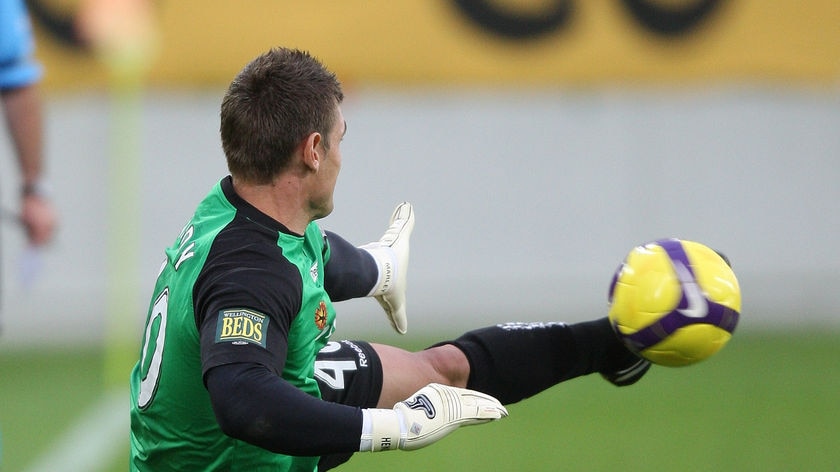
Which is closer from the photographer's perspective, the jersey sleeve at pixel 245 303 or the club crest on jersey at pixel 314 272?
the jersey sleeve at pixel 245 303

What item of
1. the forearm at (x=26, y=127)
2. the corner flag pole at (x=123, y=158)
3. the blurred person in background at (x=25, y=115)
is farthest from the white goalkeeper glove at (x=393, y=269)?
the corner flag pole at (x=123, y=158)

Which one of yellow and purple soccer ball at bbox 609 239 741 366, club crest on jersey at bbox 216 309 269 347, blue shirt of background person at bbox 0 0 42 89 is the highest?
blue shirt of background person at bbox 0 0 42 89

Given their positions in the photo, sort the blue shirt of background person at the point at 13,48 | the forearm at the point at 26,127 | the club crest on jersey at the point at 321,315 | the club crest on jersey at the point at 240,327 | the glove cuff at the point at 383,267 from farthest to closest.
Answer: the forearm at the point at 26,127, the blue shirt of background person at the point at 13,48, the glove cuff at the point at 383,267, the club crest on jersey at the point at 321,315, the club crest on jersey at the point at 240,327

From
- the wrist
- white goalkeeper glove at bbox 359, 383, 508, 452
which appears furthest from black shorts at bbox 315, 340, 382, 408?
the wrist

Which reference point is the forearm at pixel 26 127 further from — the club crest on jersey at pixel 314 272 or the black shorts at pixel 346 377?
the club crest on jersey at pixel 314 272

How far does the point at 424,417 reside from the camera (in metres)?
3.02

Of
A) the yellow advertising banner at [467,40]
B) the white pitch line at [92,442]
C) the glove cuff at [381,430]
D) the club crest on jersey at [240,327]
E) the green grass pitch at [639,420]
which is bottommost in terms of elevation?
the white pitch line at [92,442]

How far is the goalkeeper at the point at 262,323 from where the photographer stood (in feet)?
9.48

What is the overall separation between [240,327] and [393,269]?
51.7 inches

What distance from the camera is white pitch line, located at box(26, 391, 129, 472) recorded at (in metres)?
5.71

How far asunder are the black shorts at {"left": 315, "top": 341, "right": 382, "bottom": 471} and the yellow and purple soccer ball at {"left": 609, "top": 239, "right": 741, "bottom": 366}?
0.77m

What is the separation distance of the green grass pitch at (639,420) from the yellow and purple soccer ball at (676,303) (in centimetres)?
180

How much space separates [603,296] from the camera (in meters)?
9.11

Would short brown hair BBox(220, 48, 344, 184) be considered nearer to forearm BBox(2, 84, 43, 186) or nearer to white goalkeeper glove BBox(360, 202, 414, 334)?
white goalkeeper glove BBox(360, 202, 414, 334)
